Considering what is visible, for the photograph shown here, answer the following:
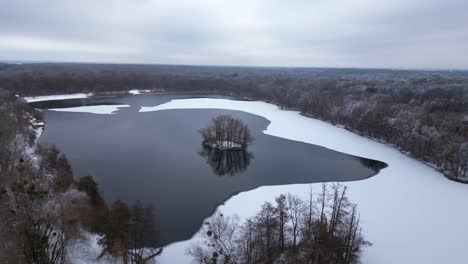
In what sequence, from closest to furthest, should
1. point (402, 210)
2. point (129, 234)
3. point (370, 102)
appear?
point (129, 234), point (402, 210), point (370, 102)

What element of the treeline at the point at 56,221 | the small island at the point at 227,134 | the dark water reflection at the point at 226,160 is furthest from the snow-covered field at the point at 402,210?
the small island at the point at 227,134

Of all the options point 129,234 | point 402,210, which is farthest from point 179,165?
point 402,210

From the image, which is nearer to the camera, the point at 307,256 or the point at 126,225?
the point at 307,256

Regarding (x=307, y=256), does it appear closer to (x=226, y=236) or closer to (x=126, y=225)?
(x=226, y=236)

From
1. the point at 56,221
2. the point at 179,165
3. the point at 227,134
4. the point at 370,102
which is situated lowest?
the point at 179,165

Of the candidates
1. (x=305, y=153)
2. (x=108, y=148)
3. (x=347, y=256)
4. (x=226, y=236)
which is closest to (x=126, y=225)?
(x=226, y=236)

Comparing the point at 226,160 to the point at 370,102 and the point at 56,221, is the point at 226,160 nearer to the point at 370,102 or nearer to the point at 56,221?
the point at 56,221

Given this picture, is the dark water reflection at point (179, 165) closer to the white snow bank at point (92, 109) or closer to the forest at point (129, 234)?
the forest at point (129, 234)
